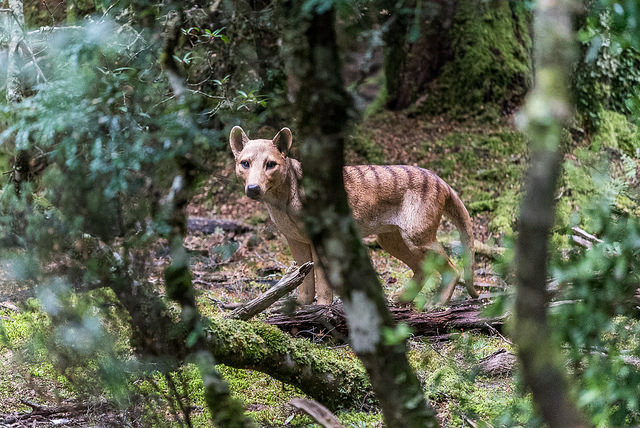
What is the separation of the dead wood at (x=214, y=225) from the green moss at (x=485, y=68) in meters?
4.07

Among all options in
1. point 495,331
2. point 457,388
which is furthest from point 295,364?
point 495,331

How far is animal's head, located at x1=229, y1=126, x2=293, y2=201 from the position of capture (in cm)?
489

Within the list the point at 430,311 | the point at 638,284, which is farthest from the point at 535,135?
the point at 430,311

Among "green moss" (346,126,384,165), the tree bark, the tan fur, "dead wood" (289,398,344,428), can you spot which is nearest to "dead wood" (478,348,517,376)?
the tan fur

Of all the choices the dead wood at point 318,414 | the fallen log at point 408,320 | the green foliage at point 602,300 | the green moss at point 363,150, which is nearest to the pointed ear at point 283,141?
the fallen log at point 408,320

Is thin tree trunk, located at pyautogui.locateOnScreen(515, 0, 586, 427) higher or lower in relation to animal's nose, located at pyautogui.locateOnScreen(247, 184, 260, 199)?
higher

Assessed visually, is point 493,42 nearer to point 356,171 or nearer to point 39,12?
point 356,171

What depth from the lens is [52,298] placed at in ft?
9.39

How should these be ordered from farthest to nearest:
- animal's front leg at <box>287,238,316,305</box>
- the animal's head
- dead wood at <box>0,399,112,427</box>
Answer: animal's front leg at <box>287,238,316,305</box> < the animal's head < dead wood at <box>0,399,112,427</box>

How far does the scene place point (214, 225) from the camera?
27.2 feet

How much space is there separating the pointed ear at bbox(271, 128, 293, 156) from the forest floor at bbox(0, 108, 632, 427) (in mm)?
553

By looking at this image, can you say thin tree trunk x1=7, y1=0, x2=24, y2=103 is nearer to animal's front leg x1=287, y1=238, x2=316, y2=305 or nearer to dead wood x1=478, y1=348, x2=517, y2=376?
animal's front leg x1=287, y1=238, x2=316, y2=305

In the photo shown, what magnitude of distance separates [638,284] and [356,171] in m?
3.80

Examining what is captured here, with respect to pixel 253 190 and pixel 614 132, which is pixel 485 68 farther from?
pixel 253 190
